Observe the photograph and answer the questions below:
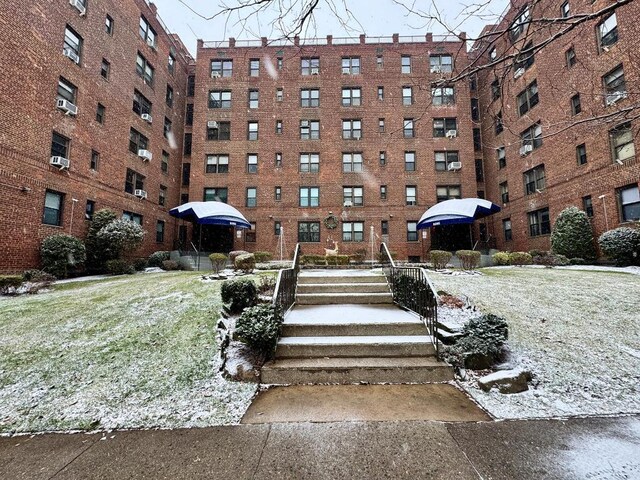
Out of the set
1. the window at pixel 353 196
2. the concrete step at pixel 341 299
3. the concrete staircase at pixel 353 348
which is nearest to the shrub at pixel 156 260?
the window at pixel 353 196

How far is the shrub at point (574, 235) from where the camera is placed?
14016mm

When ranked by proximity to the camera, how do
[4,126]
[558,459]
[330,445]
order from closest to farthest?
[558,459], [330,445], [4,126]

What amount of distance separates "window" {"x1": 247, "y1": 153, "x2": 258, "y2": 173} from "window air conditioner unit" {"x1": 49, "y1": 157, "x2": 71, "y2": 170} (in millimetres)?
10695

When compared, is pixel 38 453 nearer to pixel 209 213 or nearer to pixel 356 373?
pixel 356 373

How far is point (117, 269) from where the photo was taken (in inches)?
556

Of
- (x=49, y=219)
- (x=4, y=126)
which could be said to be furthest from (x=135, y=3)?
(x=49, y=219)

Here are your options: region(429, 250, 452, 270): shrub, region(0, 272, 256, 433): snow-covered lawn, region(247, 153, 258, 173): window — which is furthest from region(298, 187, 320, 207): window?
region(0, 272, 256, 433): snow-covered lawn

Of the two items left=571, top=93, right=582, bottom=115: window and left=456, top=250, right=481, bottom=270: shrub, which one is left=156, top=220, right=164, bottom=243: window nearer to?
left=456, top=250, right=481, bottom=270: shrub

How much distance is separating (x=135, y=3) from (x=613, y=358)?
90.3ft

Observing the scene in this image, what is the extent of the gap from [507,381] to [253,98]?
24.0 metres

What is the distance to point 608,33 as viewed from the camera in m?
13.6

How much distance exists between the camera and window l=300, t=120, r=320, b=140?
72.5 ft

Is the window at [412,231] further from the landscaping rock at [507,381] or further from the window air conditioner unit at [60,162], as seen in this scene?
the window air conditioner unit at [60,162]

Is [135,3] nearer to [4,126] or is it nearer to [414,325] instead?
[4,126]
